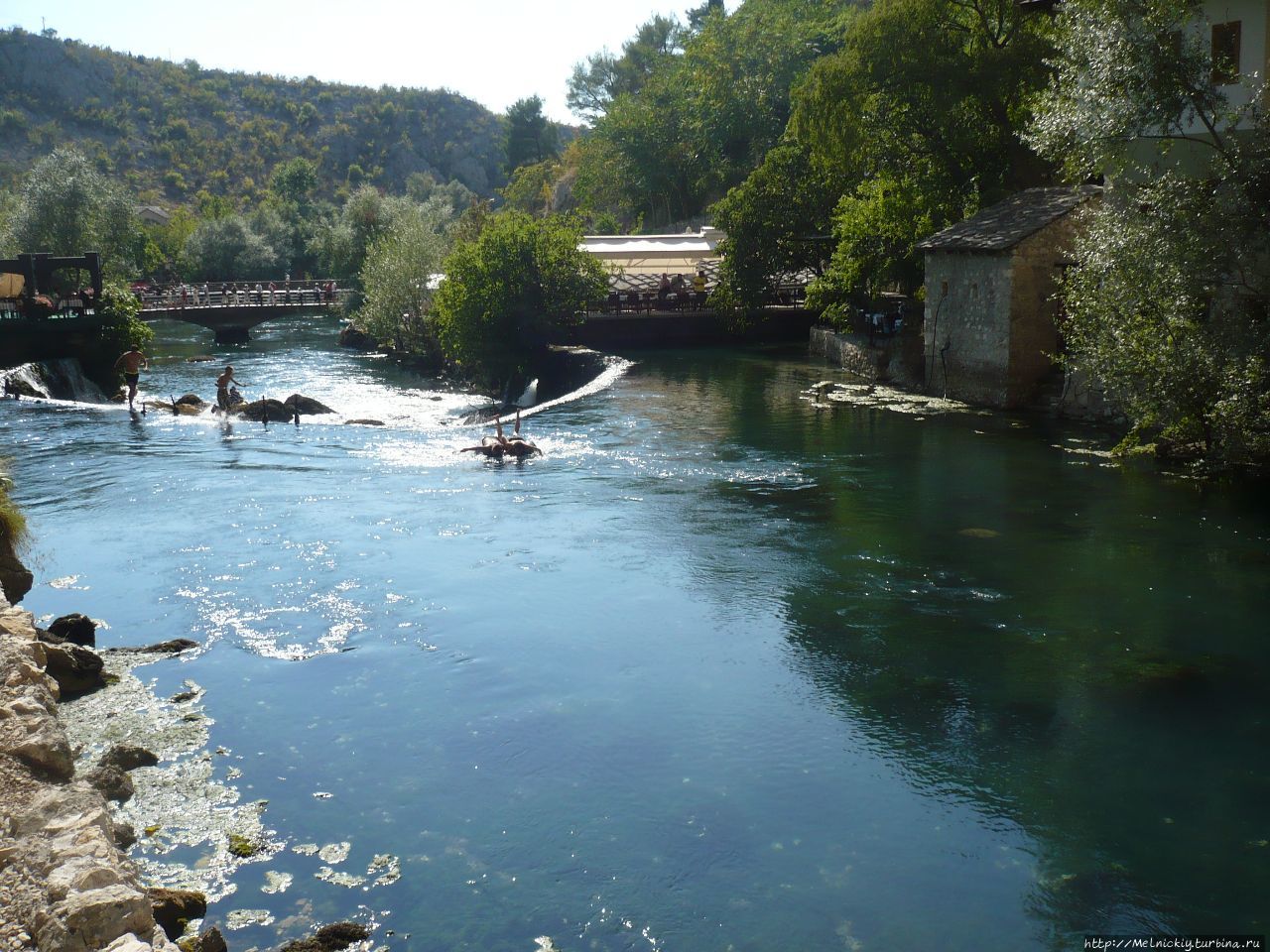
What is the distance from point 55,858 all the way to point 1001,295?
23.1 metres

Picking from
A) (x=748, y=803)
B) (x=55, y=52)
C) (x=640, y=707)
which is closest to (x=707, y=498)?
(x=640, y=707)

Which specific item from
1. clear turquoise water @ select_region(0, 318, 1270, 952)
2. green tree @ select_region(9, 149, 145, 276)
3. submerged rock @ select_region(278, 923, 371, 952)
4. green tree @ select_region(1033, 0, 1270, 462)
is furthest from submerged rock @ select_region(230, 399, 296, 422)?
green tree @ select_region(9, 149, 145, 276)

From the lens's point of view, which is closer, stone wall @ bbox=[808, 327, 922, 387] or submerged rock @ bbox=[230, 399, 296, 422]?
submerged rock @ bbox=[230, 399, 296, 422]

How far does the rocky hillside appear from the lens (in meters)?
113

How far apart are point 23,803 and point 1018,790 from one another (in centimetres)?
769

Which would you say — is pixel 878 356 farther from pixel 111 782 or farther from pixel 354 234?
pixel 354 234

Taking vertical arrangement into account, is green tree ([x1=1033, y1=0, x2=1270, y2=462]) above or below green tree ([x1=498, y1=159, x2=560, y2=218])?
below

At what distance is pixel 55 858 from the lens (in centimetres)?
666

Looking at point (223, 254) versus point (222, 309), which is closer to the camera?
point (222, 309)

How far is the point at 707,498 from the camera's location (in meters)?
20.0

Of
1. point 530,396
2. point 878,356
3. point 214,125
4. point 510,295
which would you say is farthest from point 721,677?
point 214,125

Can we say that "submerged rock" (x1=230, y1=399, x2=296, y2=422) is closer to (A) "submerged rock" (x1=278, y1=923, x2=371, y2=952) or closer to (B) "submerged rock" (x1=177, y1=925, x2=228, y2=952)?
(A) "submerged rock" (x1=278, y1=923, x2=371, y2=952)

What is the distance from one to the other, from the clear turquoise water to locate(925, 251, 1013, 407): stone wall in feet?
9.58

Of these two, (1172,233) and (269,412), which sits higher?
(1172,233)
